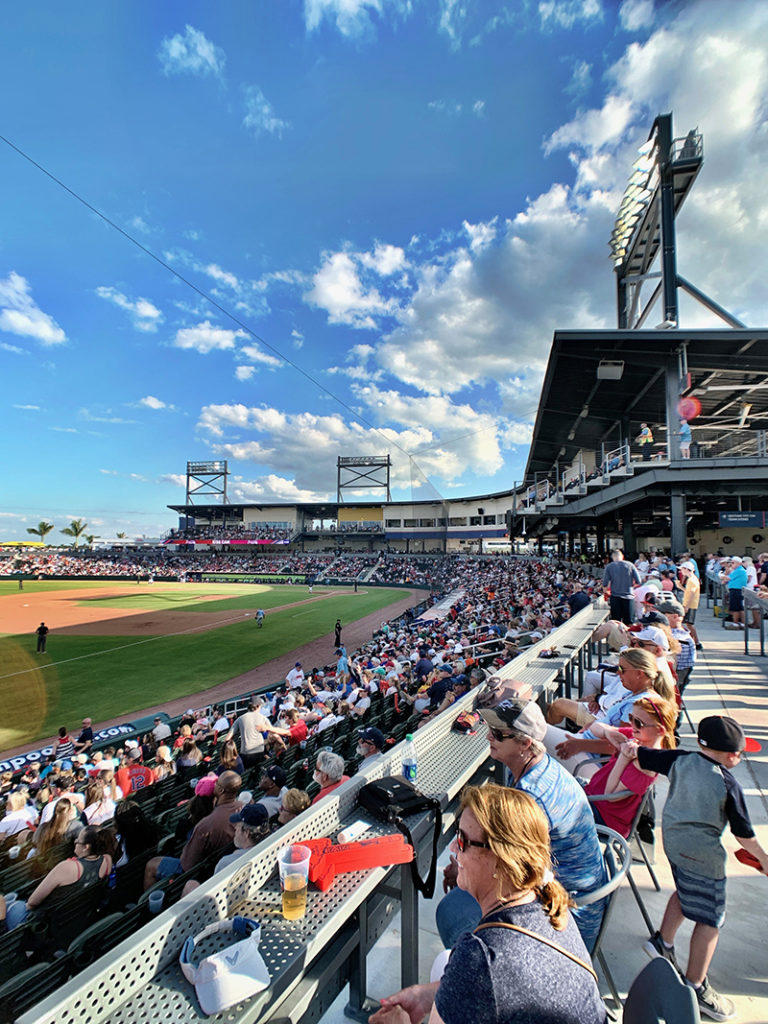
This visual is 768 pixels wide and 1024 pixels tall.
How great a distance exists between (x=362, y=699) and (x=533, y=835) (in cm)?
926

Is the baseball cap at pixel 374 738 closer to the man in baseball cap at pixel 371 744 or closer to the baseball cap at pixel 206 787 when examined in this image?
the man in baseball cap at pixel 371 744

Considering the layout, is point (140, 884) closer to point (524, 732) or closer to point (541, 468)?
point (524, 732)

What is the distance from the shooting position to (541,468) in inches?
1581

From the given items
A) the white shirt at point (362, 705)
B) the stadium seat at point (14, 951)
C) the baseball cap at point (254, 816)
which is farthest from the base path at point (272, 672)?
the baseball cap at point (254, 816)

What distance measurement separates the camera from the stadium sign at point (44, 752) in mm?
10117

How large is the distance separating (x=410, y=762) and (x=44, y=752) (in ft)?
38.0

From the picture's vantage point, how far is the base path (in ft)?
47.4

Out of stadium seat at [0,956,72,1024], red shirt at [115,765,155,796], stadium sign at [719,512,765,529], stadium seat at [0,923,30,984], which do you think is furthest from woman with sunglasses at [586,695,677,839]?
stadium sign at [719,512,765,529]

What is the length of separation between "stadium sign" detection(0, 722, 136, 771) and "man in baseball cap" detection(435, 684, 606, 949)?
10.9m

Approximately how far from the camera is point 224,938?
6.02 feet

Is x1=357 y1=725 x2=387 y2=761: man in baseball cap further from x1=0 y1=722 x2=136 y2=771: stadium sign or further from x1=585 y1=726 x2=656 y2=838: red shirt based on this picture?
x1=0 y1=722 x2=136 y2=771: stadium sign

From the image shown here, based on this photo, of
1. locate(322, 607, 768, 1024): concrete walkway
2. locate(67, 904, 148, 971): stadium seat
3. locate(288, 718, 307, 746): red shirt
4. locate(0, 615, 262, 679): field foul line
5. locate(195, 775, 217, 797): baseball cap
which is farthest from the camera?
locate(0, 615, 262, 679): field foul line

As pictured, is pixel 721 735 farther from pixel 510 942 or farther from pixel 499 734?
pixel 510 942

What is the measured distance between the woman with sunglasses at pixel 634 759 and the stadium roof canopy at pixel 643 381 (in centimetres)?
1564
